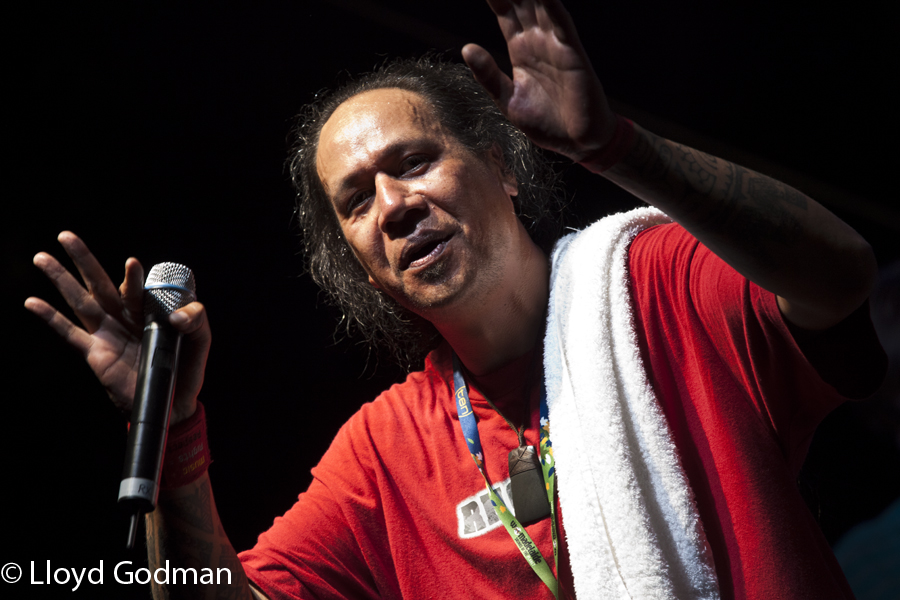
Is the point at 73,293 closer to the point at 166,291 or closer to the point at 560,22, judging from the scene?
the point at 166,291

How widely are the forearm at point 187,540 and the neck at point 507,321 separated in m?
0.77

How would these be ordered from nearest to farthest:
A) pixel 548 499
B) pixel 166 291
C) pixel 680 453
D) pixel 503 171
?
pixel 166 291 < pixel 680 453 < pixel 548 499 < pixel 503 171

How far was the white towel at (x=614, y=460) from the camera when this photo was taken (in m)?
1.16

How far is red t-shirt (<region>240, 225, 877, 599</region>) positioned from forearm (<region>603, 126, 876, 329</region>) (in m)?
0.11

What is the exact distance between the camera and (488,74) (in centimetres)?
98

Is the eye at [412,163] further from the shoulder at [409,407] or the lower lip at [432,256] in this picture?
the shoulder at [409,407]

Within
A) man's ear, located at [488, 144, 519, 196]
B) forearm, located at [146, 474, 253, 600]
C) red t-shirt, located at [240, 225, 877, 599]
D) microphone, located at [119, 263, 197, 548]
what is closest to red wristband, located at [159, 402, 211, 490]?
forearm, located at [146, 474, 253, 600]

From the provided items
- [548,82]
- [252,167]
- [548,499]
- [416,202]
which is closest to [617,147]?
[548,82]

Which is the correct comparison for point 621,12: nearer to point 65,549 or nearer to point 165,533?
point 165,533

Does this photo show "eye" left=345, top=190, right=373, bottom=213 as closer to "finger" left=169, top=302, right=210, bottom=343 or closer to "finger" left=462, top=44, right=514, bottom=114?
"finger" left=169, top=302, right=210, bottom=343

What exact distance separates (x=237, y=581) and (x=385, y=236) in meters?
Result: 0.95

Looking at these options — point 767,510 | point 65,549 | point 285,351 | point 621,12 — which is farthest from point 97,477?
point 621,12

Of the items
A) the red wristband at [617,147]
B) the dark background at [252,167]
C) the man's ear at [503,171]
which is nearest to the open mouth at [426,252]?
the man's ear at [503,171]

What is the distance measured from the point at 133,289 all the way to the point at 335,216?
1.09 metres
